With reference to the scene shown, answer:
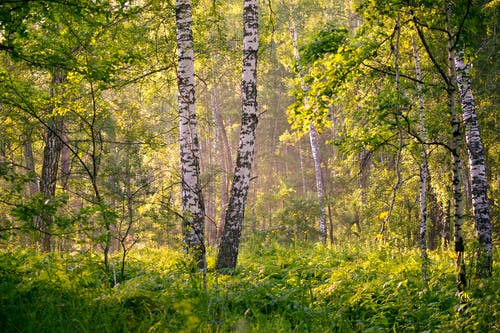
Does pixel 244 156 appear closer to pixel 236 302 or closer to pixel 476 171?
pixel 236 302

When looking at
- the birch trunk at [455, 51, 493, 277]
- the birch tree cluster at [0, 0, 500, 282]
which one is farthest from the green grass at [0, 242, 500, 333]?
the birch trunk at [455, 51, 493, 277]

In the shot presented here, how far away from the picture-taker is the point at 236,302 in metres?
4.89

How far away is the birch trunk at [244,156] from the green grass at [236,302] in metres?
0.82

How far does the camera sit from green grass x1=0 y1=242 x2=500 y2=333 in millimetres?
3658

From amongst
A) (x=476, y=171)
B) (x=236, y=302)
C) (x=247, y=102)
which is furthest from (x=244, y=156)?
(x=476, y=171)

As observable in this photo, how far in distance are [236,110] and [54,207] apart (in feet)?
87.5

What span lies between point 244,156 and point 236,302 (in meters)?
3.24

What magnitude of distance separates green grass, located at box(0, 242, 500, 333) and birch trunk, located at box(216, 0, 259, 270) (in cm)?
82

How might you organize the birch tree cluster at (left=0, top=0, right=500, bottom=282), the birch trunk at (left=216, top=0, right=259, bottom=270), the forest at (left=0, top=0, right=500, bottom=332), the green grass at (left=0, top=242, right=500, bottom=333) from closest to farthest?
the green grass at (left=0, top=242, right=500, bottom=333) → the forest at (left=0, top=0, right=500, bottom=332) → the birch tree cluster at (left=0, top=0, right=500, bottom=282) → the birch trunk at (left=216, top=0, right=259, bottom=270)

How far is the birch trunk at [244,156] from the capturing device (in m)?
7.41

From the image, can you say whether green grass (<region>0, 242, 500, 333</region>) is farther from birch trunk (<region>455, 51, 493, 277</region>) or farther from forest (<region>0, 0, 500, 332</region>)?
birch trunk (<region>455, 51, 493, 277</region>)

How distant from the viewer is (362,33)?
5.52 meters

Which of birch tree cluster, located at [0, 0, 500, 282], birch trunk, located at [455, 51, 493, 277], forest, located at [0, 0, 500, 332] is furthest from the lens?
birch trunk, located at [455, 51, 493, 277]

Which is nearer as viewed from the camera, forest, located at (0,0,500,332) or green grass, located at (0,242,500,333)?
green grass, located at (0,242,500,333)
